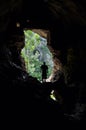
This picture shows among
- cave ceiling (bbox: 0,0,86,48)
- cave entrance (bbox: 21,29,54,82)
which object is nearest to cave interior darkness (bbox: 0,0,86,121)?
cave ceiling (bbox: 0,0,86,48)

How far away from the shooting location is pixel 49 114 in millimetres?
8852

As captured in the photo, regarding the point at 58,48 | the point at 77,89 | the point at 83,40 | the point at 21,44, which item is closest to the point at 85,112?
the point at 77,89

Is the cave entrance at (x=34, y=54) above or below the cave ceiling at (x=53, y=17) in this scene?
above

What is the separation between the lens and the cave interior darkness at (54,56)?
9.01 m

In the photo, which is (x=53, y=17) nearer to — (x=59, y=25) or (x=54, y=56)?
(x=59, y=25)

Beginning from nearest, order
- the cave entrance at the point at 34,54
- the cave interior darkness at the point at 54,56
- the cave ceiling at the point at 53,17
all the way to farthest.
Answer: the cave interior darkness at the point at 54,56 < the cave ceiling at the point at 53,17 < the cave entrance at the point at 34,54

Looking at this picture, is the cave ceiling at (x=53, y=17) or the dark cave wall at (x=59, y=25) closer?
the cave ceiling at (x=53, y=17)

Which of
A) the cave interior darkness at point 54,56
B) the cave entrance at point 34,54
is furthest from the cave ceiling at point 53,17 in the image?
the cave entrance at point 34,54

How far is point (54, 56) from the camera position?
15641 millimetres

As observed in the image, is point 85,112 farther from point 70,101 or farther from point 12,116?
point 12,116

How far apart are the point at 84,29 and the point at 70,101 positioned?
4.09 metres

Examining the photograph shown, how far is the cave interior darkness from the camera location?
9.01 metres

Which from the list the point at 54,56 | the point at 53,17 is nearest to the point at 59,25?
the point at 53,17

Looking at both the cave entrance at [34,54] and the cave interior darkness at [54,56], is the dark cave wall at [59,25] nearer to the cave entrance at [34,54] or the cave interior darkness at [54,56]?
the cave interior darkness at [54,56]
